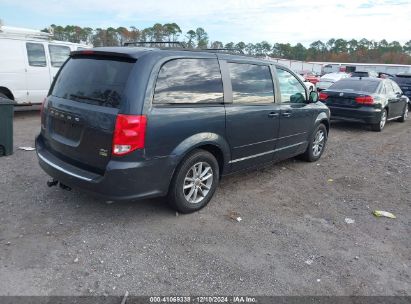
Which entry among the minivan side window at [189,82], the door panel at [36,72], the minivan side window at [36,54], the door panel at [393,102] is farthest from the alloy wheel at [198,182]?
the door panel at [393,102]

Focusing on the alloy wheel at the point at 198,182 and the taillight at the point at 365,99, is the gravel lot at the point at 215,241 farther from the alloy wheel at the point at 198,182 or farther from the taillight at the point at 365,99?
the taillight at the point at 365,99

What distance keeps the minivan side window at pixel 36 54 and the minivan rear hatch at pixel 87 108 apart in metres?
6.25

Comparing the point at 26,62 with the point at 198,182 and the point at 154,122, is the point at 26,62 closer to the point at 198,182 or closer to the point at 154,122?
the point at 198,182

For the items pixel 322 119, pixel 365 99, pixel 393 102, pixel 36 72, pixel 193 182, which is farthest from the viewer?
pixel 393 102

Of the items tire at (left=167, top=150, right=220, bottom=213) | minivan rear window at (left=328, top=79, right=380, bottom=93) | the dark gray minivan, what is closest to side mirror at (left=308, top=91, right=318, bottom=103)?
the dark gray minivan

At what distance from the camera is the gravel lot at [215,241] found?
10.1 ft

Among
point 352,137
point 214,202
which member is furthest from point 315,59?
point 214,202

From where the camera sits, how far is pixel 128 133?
3432 mm

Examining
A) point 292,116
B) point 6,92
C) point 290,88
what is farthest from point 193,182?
point 6,92

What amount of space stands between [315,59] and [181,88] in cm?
9382

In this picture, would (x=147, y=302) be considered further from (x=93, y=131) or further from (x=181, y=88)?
(x=181, y=88)

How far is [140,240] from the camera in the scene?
3.67 meters

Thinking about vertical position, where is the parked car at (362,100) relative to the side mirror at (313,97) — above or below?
below

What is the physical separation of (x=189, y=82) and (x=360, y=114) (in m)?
7.38
